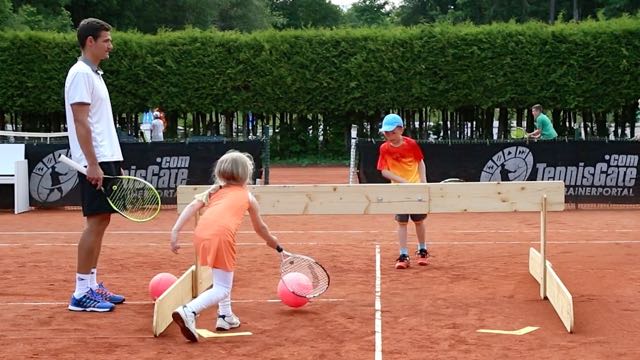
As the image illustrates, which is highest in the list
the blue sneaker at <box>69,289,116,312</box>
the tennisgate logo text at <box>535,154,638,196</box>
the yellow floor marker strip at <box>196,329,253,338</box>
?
the tennisgate logo text at <box>535,154,638,196</box>

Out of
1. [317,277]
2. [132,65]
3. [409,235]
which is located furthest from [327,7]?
[317,277]

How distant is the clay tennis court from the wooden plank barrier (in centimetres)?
68

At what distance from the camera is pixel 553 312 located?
716 centimetres

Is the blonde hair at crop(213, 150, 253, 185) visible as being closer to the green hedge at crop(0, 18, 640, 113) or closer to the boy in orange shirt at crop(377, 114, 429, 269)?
the boy in orange shirt at crop(377, 114, 429, 269)

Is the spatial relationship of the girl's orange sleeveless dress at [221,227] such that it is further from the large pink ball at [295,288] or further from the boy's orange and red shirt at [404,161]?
the boy's orange and red shirt at [404,161]

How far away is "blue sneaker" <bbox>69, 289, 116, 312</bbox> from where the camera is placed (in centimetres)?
720

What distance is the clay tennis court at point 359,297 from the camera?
20.0 feet

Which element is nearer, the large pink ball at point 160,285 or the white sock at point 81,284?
the white sock at point 81,284

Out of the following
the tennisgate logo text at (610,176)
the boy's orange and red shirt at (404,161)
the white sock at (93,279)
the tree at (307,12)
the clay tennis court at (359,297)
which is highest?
the tree at (307,12)

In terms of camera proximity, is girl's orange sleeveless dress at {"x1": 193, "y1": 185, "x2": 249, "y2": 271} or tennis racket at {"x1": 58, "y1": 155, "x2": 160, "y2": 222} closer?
girl's orange sleeveless dress at {"x1": 193, "y1": 185, "x2": 249, "y2": 271}

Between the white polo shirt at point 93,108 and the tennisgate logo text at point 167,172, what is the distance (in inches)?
344

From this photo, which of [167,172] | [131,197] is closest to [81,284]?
[131,197]

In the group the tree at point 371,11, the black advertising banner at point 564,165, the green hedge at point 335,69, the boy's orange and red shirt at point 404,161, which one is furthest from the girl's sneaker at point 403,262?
the tree at point 371,11

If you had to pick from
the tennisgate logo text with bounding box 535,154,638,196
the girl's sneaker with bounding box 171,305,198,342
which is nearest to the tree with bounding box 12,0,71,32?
the tennisgate logo text with bounding box 535,154,638,196
